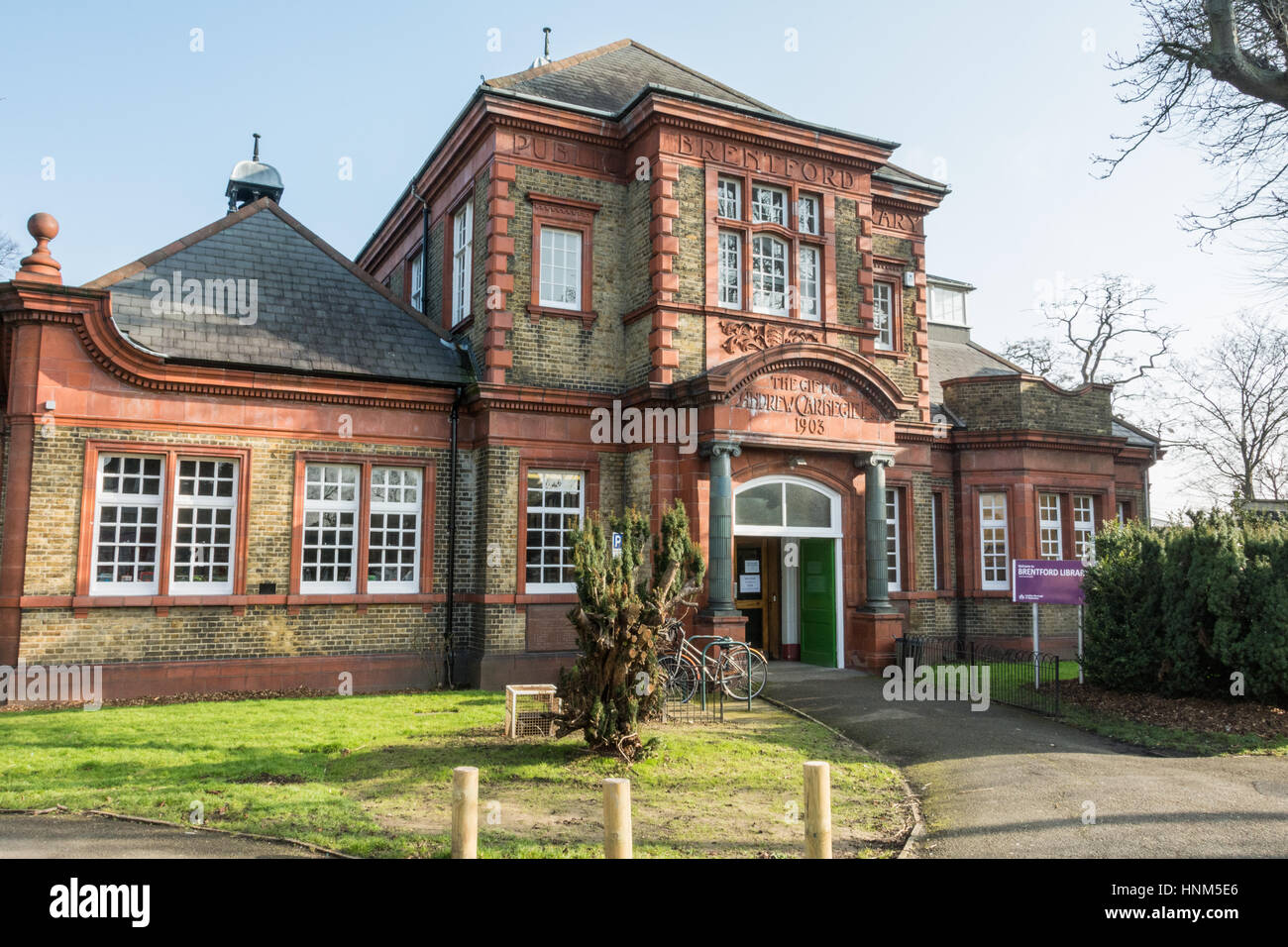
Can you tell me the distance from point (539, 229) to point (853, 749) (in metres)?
10.4

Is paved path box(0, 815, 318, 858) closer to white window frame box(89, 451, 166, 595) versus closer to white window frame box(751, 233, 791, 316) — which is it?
white window frame box(89, 451, 166, 595)

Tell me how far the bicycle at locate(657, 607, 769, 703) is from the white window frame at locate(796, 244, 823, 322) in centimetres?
685

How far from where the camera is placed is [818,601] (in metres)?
17.2

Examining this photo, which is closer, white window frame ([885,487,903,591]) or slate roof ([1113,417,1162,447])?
white window frame ([885,487,903,591])

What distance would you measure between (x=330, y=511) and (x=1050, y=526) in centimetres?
1536

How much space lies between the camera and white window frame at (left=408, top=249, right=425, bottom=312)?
20.5 meters

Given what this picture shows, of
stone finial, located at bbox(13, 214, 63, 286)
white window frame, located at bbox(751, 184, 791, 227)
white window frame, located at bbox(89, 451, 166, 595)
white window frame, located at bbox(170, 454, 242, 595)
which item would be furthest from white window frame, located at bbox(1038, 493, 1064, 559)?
stone finial, located at bbox(13, 214, 63, 286)

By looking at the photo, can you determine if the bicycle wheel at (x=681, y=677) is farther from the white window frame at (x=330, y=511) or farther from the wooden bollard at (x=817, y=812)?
the wooden bollard at (x=817, y=812)

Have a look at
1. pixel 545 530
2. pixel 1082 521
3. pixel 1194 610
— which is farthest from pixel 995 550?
pixel 545 530

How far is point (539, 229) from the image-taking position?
→ 1641 cm

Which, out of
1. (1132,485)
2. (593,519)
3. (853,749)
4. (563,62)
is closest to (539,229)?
(563,62)

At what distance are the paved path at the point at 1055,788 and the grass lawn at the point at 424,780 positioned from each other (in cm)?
57

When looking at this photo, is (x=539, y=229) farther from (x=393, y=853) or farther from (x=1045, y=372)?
(x=1045, y=372)

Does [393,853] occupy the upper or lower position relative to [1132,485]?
lower
